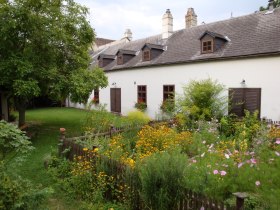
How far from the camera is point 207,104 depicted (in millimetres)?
12500

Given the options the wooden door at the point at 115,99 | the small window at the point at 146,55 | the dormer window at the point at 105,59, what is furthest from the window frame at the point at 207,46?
the dormer window at the point at 105,59

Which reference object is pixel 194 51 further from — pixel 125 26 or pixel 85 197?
pixel 125 26

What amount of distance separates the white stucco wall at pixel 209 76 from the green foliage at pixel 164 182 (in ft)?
29.3

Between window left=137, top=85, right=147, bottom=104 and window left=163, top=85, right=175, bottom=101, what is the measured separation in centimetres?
200

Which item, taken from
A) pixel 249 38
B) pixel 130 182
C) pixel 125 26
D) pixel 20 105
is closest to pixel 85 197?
pixel 130 182

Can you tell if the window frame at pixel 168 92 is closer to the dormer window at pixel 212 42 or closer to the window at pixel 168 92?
the window at pixel 168 92

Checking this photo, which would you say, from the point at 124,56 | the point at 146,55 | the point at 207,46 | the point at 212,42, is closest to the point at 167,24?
the point at 146,55

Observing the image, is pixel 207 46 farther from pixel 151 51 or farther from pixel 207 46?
pixel 151 51

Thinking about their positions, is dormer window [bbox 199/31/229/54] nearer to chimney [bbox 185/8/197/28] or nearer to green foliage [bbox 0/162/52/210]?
chimney [bbox 185/8/197/28]

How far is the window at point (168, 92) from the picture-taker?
51.9 ft

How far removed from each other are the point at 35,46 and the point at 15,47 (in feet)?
2.61

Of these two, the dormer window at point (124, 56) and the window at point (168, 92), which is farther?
the dormer window at point (124, 56)

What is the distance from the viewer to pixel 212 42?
45.5 feet

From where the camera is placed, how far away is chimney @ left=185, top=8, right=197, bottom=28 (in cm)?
2002
